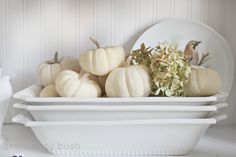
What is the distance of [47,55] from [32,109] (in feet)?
1.32

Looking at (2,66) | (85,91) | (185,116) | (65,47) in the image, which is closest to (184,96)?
(185,116)

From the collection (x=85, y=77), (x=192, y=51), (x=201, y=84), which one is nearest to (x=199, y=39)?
(x=192, y=51)

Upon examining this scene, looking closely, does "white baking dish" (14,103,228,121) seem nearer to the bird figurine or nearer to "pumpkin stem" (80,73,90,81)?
"pumpkin stem" (80,73,90,81)

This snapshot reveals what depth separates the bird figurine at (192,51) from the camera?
1.12 metres

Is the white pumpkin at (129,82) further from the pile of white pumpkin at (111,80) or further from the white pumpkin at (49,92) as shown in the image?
the white pumpkin at (49,92)

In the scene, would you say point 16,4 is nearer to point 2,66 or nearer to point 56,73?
point 2,66

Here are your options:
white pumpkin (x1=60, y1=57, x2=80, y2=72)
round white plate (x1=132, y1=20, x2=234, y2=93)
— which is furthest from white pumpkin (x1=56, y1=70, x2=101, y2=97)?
round white plate (x1=132, y1=20, x2=234, y2=93)

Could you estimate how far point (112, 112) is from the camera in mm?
795

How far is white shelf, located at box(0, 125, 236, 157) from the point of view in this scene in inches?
34.0

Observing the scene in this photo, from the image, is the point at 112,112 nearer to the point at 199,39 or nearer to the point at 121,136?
the point at 121,136

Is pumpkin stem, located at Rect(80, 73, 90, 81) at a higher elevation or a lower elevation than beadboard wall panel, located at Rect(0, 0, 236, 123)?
lower

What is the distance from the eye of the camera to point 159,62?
82cm

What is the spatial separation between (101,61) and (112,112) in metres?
0.11

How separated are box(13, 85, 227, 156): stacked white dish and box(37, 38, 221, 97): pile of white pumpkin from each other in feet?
0.11
